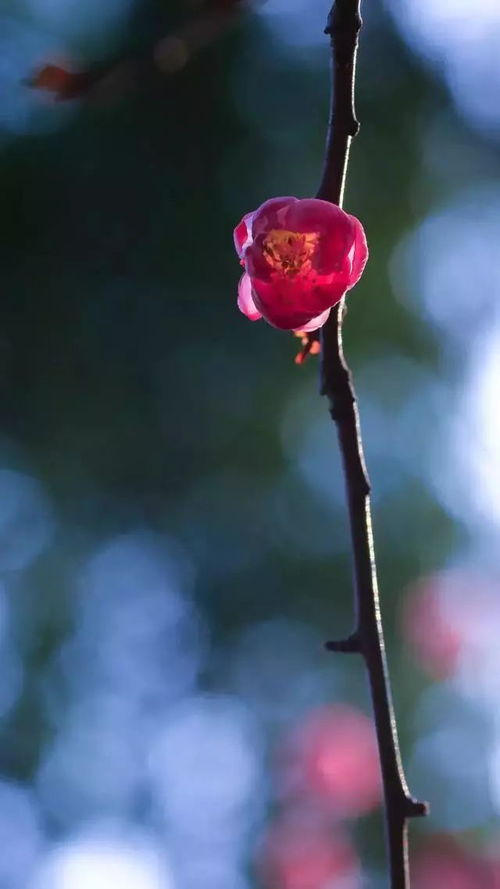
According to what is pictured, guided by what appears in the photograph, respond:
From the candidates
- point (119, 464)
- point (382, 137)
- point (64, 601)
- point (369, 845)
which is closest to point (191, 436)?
point (119, 464)

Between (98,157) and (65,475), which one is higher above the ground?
(98,157)

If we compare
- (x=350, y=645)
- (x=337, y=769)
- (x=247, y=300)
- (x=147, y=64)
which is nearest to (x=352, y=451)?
(x=350, y=645)

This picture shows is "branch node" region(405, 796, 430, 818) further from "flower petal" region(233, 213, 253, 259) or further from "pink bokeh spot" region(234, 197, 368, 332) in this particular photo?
"flower petal" region(233, 213, 253, 259)

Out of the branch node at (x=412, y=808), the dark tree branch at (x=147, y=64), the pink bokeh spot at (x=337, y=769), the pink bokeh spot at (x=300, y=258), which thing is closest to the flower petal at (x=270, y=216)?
the pink bokeh spot at (x=300, y=258)

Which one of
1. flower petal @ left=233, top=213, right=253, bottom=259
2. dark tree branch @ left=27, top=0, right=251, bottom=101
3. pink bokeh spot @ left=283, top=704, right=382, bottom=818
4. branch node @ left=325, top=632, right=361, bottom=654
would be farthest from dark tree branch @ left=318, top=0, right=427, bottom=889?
pink bokeh spot @ left=283, top=704, right=382, bottom=818

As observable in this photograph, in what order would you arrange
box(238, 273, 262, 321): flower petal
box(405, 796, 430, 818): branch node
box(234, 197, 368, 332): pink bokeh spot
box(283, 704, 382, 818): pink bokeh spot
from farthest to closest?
1. box(283, 704, 382, 818): pink bokeh spot
2. box(238, 273, 262, 321): flower petal
3. box(234, 197, 368, 332): pink bokeh spot
4. box(405, 796, 430, 818): branch node

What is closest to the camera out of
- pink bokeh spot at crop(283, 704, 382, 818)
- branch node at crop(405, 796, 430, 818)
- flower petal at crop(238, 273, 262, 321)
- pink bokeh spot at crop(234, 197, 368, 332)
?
branch node at crop(405, 796, 430, 818)

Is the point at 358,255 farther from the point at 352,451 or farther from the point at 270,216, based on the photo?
the point at 352,451

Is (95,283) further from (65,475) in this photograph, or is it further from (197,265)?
(65,475)
